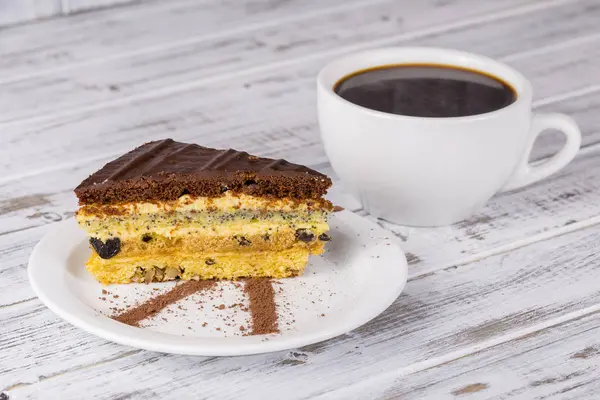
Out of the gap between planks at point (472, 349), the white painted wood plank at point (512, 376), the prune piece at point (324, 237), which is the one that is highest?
the prune piece at point (324, 237)

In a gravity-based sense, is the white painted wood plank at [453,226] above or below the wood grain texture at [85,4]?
below

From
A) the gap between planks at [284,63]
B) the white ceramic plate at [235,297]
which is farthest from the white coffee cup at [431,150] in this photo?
the gap between planks at [284,63]

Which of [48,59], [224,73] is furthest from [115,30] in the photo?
[224,73]

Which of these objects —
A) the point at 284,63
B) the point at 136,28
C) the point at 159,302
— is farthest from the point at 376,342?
the point at 136,28

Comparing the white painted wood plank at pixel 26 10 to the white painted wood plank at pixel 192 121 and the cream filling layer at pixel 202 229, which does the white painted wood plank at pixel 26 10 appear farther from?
the cream filling layer at pixel 202 229

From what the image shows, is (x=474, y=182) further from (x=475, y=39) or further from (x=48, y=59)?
(x=48, y=59)

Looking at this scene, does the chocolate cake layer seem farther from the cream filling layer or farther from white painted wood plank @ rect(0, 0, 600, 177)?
white painted wood plank @ rect(0, 0, 600, 177)

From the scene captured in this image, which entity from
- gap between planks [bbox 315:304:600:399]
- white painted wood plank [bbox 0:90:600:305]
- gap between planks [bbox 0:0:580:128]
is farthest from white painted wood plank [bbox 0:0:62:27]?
gap between planks [bbox 315:304:600:399]
